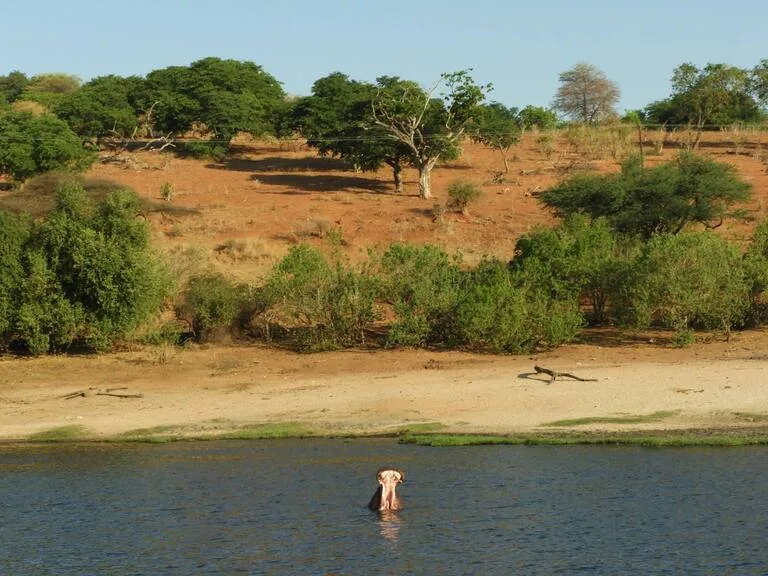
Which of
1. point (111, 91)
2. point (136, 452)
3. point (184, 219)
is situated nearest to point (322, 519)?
point (136, 452)

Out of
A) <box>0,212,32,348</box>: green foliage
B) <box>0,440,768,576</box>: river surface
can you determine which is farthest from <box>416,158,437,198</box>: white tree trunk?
<box>0,440,768,576</box>: river surface

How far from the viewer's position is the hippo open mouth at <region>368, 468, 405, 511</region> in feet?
52.7

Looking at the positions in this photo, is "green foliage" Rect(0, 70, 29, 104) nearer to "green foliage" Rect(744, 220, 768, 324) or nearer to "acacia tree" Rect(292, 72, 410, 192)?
"acacia tree" Rect(292, 72, 410, 192)

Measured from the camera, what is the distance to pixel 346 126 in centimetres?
5509

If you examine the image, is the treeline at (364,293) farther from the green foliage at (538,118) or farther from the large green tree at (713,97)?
the green foliage at (538,118)

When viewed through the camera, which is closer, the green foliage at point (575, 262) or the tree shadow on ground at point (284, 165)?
the green foliage at point (575, 262)

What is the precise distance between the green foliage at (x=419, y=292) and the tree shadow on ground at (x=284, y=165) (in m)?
30.6

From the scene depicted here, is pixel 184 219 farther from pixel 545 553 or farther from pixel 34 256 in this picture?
pixel 545 553

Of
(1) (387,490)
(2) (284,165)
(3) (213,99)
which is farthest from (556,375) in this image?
(3) (213,99)

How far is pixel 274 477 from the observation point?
1880 centimetres

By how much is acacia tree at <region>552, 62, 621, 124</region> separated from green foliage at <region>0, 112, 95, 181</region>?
39.9 m

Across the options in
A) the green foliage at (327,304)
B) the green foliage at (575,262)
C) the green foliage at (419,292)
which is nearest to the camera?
the green foliage at (419,292)

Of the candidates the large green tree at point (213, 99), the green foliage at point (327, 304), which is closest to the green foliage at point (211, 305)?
the green foliage at point (327, 304)

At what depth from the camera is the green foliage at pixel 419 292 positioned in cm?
2809
